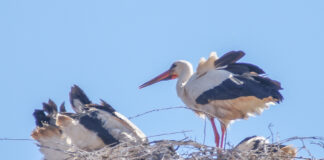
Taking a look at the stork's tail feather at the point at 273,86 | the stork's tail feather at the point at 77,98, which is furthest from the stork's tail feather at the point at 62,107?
the stork's tail feather at the point at 273,86

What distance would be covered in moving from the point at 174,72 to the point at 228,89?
1644mm

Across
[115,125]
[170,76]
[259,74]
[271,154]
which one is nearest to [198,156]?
[271,154]

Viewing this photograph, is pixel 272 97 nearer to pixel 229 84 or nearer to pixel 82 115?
pixel 229 84

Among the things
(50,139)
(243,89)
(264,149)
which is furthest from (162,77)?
(264,149)

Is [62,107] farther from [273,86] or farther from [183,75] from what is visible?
[273,86]

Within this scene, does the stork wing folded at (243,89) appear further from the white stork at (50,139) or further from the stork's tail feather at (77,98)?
the white stork at (50,139)

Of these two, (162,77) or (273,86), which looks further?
(162,77)

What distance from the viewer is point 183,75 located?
11.2 metres

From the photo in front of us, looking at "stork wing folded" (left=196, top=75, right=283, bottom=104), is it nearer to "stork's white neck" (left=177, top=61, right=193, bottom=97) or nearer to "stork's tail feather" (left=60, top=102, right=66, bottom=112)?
"stork's white neck" (left=177, top=61, right=193, bottom=97)

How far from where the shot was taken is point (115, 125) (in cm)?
955

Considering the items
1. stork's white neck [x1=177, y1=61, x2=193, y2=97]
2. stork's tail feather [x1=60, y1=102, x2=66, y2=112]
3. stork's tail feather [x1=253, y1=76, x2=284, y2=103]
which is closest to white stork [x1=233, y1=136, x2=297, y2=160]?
stork's tail feather [x1=253, y1=76, x2=284, y2=103]

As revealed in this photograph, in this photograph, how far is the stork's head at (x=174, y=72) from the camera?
1136cm

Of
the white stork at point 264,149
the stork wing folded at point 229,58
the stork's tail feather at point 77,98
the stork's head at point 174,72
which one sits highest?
the stork's head at point 174,72

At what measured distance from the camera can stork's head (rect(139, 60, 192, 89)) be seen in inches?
447
